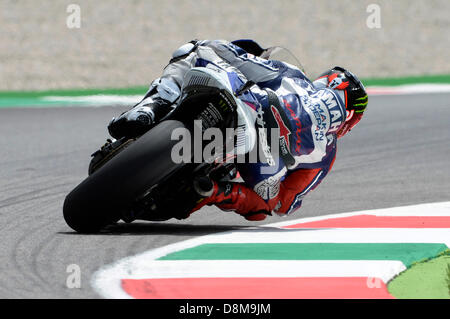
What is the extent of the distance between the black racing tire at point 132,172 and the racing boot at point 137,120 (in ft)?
1.52

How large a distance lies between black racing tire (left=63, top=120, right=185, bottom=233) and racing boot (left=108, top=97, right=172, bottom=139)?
1.52 feet

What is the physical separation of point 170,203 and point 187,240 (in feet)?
0.84

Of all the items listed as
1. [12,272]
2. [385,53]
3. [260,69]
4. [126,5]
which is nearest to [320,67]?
[385,53]

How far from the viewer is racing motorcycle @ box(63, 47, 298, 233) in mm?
5844

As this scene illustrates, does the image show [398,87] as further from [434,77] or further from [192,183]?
[192,183]

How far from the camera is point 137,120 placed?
20.9 feet

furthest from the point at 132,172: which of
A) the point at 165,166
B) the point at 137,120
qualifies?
the point at 137,120

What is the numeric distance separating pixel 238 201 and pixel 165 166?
0.97 meters

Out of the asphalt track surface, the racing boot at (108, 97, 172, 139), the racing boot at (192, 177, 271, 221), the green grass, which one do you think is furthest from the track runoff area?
the green grass

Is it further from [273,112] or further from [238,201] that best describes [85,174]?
[273,112]

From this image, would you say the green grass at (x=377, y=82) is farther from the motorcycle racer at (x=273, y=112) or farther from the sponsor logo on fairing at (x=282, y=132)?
the sponsor logo on fairing at (x=282, y=132)

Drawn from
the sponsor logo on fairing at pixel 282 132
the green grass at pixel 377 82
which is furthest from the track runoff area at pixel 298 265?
the green grass at pixel 377 82

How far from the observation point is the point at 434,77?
18.7 meters

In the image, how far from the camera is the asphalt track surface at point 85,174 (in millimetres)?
5676
